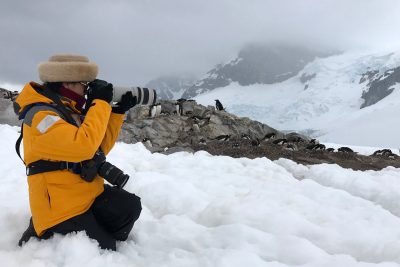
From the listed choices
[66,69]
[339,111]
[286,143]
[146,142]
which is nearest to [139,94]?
[66,69]

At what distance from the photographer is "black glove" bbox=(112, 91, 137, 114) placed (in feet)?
11.7

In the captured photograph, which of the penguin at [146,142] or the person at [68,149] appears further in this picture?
the penguin at [146,142]

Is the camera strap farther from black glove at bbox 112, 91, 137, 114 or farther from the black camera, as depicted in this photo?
black glove at bbox 112, 91, 137, 114

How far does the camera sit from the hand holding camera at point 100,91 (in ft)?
10.9

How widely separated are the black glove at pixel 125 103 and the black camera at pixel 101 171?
0.38 meters

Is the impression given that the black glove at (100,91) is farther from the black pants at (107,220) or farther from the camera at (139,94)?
the black pants at (107,220)

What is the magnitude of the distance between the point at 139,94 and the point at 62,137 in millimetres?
817

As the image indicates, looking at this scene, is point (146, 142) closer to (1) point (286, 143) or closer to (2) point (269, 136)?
(1) point (286, 143)

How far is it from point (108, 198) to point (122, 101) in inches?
30.9

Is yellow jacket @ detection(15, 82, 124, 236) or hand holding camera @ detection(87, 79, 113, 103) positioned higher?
hand holding camera @ detection(87, 79, 113, 103)

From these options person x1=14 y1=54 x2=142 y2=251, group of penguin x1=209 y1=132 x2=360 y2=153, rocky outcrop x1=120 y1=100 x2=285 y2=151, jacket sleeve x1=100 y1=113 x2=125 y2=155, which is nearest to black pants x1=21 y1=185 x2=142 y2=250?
person x1=14 y1=54 x2=142 y2=251

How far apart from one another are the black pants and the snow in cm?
7

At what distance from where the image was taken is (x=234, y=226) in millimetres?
3920

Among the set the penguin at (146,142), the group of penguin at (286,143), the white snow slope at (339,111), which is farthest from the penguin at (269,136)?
the white snow slope at (339,111)
